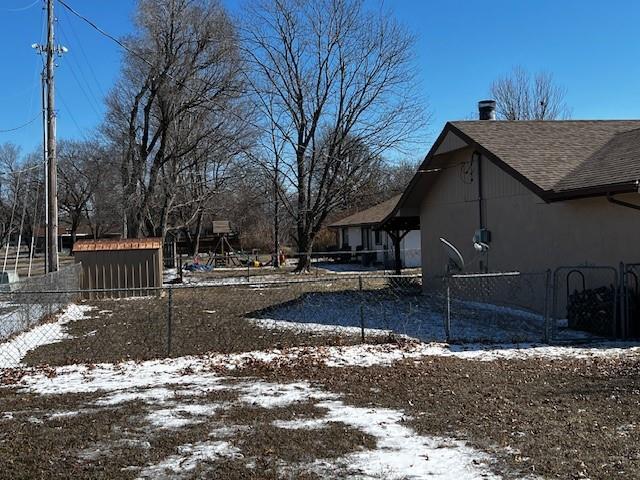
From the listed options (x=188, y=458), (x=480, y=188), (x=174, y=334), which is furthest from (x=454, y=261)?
(x=188, y=458)

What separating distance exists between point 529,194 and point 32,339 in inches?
419

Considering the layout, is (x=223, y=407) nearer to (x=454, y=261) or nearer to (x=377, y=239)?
(x=454, y=261)

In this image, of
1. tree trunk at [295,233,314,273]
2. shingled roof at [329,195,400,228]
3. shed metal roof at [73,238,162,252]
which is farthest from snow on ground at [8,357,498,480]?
shingled roof at [329,195,400,228]

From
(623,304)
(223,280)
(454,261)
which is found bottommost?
(223,280)

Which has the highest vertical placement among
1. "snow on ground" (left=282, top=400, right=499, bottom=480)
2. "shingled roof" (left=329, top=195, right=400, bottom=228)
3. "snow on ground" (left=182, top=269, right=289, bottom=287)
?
"shingled roof" (left=329, top=195, right=400, bottom=228)

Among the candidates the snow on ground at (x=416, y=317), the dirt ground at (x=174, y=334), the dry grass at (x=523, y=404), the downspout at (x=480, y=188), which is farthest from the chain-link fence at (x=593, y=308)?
the downspout at (x=480, y=188)

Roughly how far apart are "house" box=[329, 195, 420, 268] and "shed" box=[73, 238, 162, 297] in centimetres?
908

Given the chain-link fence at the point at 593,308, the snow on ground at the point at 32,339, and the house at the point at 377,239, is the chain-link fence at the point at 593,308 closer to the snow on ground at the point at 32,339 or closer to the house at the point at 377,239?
the snow on ground at the point at 32,339

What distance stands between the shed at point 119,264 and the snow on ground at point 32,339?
585 centimetres

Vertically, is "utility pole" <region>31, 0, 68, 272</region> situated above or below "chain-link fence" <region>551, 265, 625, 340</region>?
above

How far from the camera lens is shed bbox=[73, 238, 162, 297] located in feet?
74.0

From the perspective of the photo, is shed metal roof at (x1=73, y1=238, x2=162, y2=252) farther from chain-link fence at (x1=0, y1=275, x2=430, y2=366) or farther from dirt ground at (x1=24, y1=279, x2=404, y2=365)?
dirt ground at (x1=24, y1=279, x2=404, y2=365)

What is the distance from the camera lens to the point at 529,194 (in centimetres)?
1515

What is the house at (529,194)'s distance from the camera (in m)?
12.7
